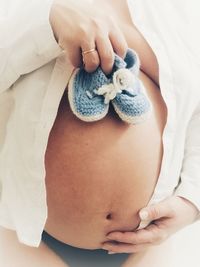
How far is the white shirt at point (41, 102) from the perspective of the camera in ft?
2.32

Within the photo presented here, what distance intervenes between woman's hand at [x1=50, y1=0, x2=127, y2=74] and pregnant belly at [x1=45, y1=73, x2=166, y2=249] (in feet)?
0.31

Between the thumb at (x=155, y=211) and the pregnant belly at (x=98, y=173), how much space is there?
0.5 inches

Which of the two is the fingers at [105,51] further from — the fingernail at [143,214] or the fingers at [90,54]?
the fingernail at [143,214]

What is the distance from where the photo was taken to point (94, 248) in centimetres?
78

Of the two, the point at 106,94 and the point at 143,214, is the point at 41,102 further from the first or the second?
the point at 143,214

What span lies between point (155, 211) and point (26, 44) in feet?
1.12

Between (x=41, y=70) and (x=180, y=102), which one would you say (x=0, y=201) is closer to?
(x=41, y=70)

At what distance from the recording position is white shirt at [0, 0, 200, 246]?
2.32 feet

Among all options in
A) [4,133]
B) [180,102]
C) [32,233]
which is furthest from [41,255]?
[180,102]

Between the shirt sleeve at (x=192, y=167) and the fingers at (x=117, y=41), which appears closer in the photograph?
the fingers at (x=117, y=41)

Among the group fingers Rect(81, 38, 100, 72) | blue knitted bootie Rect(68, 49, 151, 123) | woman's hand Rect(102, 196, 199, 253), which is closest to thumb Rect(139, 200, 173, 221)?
woman's hand Rect(102, 196, 199, 253)

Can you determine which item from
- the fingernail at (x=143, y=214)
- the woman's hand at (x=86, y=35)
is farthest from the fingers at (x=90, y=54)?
the fingernail at (x=143, y=214)

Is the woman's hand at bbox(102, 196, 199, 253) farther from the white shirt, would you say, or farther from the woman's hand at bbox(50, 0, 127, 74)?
the woman's hand at bbox(50, 0, 127, 74)

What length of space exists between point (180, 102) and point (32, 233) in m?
0.34
